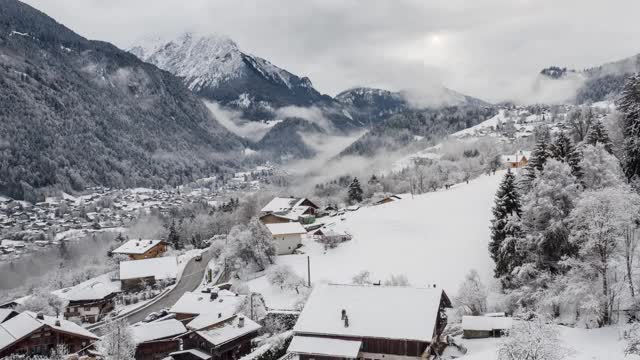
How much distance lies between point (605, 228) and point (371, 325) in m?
18.1

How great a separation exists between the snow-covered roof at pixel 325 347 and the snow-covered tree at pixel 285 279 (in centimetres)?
2848

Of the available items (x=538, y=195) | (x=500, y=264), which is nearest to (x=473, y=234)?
(x=500, y=264)

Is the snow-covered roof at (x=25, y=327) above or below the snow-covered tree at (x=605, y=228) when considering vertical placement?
below

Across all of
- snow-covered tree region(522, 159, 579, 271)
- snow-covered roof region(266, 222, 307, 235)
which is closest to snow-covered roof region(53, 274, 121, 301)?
snow-covered roof region(266, 222, 307, 235)

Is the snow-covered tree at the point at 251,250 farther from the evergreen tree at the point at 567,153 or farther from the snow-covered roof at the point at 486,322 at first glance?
the evergreen tree at the point at 567,153

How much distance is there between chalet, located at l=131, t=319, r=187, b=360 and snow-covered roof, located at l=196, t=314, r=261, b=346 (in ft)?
16.0

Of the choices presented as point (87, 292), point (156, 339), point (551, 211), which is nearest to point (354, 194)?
point (87, 292)

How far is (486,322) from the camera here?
45344mm

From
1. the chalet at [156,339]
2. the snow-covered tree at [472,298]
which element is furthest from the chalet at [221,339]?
the snow-covered tree at [472,298]

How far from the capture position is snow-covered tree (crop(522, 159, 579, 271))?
4428 cm

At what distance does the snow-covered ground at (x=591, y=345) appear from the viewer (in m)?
30.9

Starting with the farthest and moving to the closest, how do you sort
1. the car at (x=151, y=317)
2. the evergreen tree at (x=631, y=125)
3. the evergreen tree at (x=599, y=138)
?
1. the car at (x=151, y=317)
2. the evergreen tree at (x=599, y=138)
3. the evergreen tree at (x=631, y=125)

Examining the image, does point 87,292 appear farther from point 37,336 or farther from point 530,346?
point 530,346

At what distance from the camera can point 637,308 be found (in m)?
35.6
